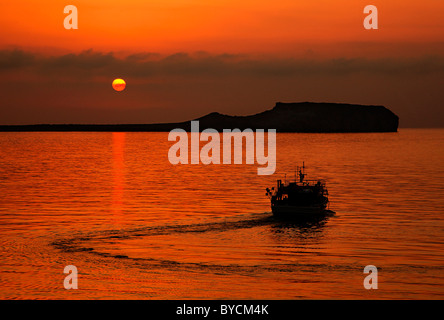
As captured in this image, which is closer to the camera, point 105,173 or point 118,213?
point 118,213

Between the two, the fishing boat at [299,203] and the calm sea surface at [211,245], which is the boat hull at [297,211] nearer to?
the fishing boat at [299,203]

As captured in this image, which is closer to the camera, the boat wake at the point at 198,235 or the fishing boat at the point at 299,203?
the boat wake at the point at 198,235

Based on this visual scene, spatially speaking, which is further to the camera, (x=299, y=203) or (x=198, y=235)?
(x=299, y=203)

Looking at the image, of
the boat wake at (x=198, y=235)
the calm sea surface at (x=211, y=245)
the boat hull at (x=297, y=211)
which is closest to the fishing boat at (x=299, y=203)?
the boat hull at (x=297, y=211)

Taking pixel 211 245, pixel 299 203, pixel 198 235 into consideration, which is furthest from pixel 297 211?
pixel 211 245

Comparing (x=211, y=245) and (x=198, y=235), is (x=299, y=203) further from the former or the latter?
(x=211, y=245)

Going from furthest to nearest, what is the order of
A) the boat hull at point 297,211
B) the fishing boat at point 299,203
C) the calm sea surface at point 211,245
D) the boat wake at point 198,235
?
the fishing boat at point 299,203
the boat hull at point 297,211
the boat wake at point 198,235
the calm sea surface at point 211,245

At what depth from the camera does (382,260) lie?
43.1m

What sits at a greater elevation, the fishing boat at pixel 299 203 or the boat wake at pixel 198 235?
the fishing boat at pixel 299 203

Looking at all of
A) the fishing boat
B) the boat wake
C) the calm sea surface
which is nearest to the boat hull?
the fishing boat
